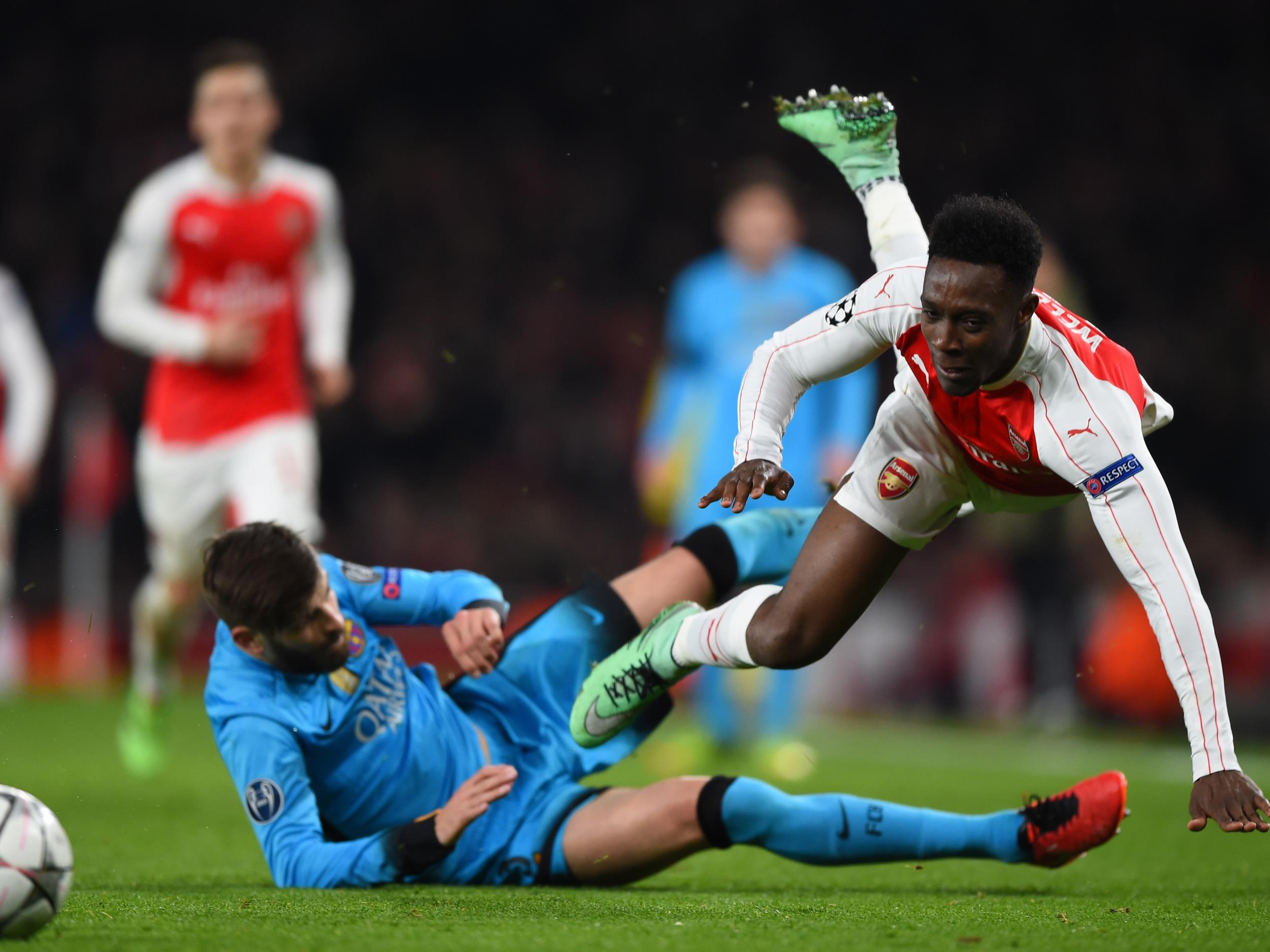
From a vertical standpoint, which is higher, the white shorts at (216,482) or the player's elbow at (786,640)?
the player's elbow at (786,640)

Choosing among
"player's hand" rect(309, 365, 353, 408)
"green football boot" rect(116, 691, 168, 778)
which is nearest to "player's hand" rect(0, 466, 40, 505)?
"green football boot" rect(116, 691, 168, 778)

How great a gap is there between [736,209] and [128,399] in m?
6.60

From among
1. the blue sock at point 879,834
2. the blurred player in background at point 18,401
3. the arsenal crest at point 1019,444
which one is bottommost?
the blurred player in background at point 18,401

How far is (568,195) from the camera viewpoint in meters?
13.8

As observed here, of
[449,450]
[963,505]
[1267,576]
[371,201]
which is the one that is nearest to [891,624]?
[1267,576]

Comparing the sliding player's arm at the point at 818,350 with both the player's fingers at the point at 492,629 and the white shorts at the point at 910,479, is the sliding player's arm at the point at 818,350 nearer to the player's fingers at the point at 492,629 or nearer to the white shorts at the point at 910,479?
the white shorts at the point at 910,479

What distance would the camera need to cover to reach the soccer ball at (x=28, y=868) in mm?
2574

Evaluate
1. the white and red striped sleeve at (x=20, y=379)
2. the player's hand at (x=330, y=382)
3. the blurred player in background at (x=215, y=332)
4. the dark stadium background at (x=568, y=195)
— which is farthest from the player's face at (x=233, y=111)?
the dark stadium background at (x=568, y=195)

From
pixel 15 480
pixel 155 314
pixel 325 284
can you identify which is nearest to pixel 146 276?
pixel 155 314

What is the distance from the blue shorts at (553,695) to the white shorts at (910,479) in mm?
703

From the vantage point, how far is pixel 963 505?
12.2 ft

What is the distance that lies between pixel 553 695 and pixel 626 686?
301 mm

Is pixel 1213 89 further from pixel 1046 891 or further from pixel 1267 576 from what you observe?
pixel 1046 891

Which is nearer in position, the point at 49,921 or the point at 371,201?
the point at 49,921
